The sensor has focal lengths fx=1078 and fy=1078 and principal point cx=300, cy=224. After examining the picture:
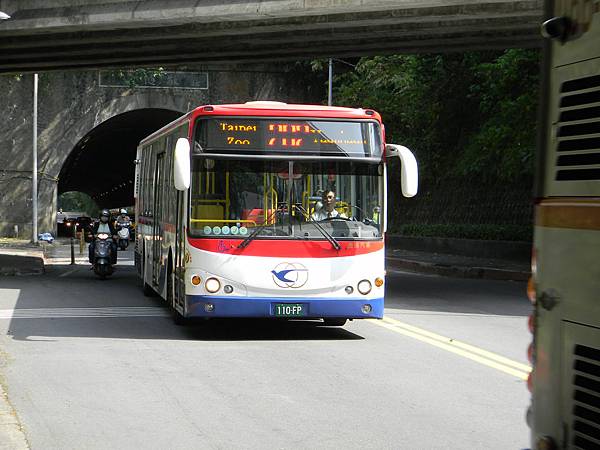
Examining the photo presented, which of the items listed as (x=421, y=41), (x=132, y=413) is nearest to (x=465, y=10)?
(x=421, y=41)

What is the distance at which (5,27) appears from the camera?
74.5 ft

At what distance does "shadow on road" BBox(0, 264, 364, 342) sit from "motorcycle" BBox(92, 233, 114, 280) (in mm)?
2303

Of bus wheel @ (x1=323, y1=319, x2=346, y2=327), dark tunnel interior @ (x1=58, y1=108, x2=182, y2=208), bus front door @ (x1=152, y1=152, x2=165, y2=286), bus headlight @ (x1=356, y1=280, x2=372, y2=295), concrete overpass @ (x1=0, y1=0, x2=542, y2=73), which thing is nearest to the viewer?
bus headlight @ (x1=356, y1=280, x2=372, y2=295)

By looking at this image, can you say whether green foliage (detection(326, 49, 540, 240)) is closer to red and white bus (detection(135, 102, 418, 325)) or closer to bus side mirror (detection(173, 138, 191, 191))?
red and white bus (detection(135, 102, 418, 325))

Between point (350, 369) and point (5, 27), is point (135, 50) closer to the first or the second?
point (5, 27)

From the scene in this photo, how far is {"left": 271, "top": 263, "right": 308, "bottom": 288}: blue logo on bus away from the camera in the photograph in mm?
12844

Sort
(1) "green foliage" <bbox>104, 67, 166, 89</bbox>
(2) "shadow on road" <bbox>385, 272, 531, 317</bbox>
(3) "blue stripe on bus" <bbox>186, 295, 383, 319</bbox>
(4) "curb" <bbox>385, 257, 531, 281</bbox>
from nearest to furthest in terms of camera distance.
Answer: (3) "blue stripe on bus" <bbox>186, 295, 383, 319</bbox> → (2) "shadow on road" <bbox>385, 272, 531, 317</bbox> → (4) "curb" <bbox>385, 257, 531, 281</bbox> → (1) "green foliage" <bbox>104, 67, 166, 89</bbox>

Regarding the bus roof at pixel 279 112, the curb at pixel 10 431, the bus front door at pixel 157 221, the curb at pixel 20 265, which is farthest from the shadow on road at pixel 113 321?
the curb at pixel 10 431

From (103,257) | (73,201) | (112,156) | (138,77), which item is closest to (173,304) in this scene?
(103,257)

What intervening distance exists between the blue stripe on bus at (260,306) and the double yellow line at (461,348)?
1.08 metres

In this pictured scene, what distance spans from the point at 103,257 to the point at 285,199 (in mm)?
11470

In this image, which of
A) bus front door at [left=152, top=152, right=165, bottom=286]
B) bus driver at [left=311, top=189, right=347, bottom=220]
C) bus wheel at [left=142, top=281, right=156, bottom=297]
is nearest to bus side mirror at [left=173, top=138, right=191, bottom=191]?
bus driver at [left=311, top=189, right=347, bottom=220]

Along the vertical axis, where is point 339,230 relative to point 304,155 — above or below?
below

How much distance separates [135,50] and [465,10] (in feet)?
32.2
